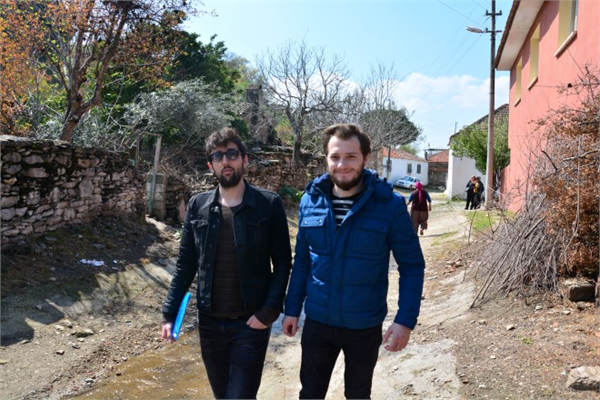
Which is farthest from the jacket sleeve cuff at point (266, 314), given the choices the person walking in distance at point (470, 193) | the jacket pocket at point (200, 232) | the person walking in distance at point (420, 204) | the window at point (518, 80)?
the person walking in distance at point (470, 193)

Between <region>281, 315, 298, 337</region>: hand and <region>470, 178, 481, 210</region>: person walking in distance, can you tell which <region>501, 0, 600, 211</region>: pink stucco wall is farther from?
<region>281, 315, 298, 337</region>: hand

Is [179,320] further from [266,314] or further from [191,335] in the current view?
[191,335]

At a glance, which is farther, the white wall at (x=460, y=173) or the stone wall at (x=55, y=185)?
the white wall at (x=460, y=173)

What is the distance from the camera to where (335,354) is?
271cm

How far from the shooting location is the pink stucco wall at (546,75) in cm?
666

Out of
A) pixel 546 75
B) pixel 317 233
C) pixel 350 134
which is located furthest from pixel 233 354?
pixel 546 75

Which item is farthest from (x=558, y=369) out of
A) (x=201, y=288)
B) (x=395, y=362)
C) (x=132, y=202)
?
(x=132, y=202)

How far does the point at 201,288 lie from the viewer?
2848mm

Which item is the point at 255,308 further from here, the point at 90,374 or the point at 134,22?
the point at 134,22

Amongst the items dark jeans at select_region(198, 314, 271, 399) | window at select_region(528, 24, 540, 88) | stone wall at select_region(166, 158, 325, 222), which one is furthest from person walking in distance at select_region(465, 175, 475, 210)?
dark jeans at select_region(198, 314, 271, 399)

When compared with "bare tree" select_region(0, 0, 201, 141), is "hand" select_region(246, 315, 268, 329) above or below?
below

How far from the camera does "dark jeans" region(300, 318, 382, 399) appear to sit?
8.49 ft

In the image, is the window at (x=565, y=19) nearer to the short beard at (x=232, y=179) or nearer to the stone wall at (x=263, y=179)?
the short beard at (x=232, y=179)

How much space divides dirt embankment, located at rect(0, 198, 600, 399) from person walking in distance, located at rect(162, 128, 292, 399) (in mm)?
1856
